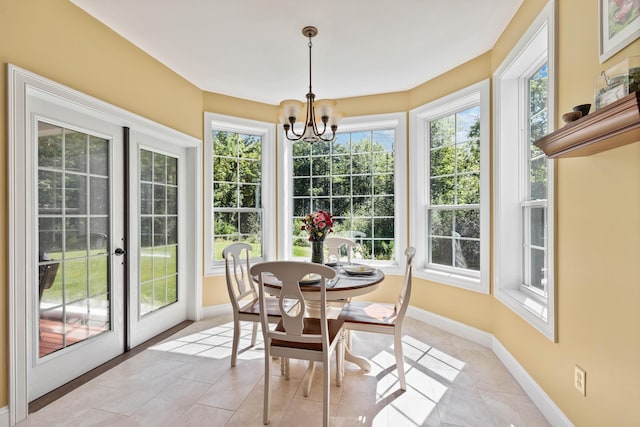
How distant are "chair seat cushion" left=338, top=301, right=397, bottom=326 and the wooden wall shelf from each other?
4.85 feet

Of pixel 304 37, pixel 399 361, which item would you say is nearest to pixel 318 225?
pixel 399 361

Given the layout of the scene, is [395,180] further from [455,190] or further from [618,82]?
[618,82]

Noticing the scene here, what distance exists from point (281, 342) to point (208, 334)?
1.65 metres

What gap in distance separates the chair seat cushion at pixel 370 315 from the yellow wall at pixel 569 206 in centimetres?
97

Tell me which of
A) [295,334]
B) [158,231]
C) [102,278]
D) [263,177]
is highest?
[263,177]

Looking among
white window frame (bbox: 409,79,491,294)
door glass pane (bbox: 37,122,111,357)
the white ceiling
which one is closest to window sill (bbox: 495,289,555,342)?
white window frame (bbox: 409,79,491,294)

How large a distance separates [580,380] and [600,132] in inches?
50.8

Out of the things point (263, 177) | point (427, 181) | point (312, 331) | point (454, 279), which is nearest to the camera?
point (312, 331)

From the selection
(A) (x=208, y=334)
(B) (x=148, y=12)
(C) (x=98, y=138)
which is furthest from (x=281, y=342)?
(B) (x=148, y=12)

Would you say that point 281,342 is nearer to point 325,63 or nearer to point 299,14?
point 299,14

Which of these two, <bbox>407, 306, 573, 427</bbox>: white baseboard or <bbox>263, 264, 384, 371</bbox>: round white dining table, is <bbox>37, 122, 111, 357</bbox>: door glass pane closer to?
<bbox>263, 264, 384, 371</bbox>: round white dining table

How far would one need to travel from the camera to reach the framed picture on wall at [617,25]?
49.5 inches

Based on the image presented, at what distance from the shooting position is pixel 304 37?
268cm

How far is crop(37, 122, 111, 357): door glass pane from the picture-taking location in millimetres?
2205
